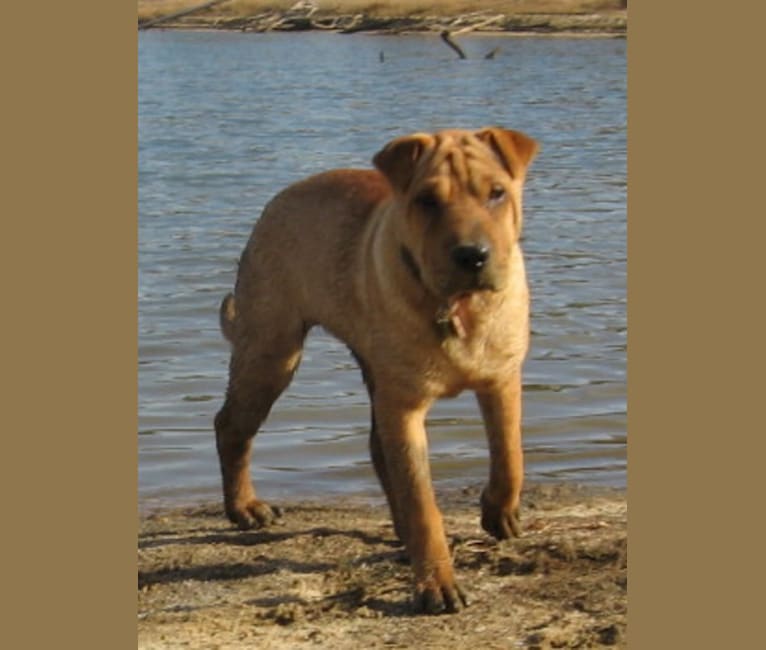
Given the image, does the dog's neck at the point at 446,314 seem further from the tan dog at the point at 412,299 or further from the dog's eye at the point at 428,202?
the dog's eye at the point at 428,202

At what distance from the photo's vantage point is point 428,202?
5.78m

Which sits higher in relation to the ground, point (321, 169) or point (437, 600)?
point (321, 169)

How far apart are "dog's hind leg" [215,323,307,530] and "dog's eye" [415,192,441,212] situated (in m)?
1.47

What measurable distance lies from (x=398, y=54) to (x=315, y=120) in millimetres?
6306

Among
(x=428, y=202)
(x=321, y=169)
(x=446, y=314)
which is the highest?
(x=428, y=202)

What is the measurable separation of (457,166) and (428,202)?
16cm

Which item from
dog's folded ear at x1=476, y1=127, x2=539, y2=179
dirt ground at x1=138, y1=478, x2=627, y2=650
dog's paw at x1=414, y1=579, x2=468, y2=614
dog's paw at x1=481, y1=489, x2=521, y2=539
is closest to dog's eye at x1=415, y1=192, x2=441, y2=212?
dog's folded ear at x1=476, y1=127, x2=539, y2=179

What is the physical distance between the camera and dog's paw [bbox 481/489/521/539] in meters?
6.88

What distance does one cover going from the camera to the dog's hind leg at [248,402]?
7.22 metres

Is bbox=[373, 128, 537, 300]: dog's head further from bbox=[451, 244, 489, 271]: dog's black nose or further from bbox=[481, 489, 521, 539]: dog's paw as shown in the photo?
bbox=[481, 489, 521, 539]: dog's paw

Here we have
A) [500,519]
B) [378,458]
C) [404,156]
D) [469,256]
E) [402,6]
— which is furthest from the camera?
[402,6]

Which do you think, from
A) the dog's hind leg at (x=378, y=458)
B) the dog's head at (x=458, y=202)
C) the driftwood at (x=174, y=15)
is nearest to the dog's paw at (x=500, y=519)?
the dog's hind leg at (x=378, y=458)

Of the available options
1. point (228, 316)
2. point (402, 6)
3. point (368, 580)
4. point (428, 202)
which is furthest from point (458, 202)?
point (402, 6)

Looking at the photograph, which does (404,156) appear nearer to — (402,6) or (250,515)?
(250,515)
